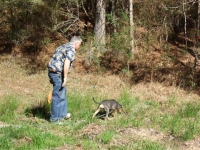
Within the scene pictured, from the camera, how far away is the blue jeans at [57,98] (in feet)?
25.1

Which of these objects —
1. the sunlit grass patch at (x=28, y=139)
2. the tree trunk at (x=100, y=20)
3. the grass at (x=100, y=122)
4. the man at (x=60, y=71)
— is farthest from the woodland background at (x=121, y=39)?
the sunlit grass patch at (x=28, y=139)

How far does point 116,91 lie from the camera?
421 inches

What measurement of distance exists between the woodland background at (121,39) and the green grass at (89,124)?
2.68 metres

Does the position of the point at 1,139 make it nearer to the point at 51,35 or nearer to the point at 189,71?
the point at 189,71

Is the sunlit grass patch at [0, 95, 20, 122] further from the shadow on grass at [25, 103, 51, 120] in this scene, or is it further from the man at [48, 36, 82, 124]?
the man at [48, 36, 82, 124]

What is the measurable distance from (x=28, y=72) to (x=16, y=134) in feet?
21.0

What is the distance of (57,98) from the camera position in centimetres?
775

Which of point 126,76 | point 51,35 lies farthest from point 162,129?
point 51,35

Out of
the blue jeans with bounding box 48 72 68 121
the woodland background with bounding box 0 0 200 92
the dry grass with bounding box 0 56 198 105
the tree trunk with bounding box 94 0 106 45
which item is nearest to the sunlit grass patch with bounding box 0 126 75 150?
the blue jeans with bounding box 48 72 68 121

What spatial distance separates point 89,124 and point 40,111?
1.74 meters

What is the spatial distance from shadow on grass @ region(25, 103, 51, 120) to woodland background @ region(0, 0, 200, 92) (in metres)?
3.64

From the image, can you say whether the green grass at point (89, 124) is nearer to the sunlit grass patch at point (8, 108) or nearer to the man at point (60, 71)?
the sunlit grass patch at point (8, 108)

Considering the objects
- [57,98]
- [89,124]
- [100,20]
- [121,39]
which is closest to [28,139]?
[89,124]

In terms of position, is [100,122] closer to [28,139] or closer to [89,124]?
[89,124]
